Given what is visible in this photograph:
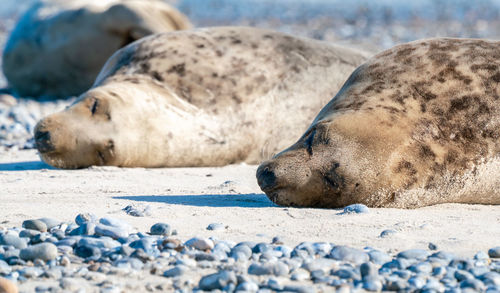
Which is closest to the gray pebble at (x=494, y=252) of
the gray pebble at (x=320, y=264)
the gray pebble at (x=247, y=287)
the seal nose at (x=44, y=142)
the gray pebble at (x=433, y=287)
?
the gray pebble at (x=433, y=287)

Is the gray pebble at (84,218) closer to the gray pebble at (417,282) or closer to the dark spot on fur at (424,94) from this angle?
the gray pebble at (417,282)

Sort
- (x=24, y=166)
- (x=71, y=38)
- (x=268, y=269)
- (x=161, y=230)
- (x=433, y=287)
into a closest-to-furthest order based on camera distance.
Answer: (x=433, y=287), (x=268, y=269), (x=161, y=230), (x=24, y=166), (x=71, y=38)

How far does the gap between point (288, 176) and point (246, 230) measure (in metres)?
0.52

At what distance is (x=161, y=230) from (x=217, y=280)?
2.10 feet

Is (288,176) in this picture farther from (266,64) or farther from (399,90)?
(266,64)

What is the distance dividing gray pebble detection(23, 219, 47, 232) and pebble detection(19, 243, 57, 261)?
33cm

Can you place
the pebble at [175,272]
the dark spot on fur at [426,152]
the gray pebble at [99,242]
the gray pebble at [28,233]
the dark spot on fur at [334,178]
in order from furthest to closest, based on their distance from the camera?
the dark spot on fur at [426,152] → the dark spot on fur at [334,178] → the gray pebble at [28,233] → the gray pebble at [99,242] → the pebble at [175,272]

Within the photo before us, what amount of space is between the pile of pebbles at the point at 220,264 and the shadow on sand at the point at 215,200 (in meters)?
0.74

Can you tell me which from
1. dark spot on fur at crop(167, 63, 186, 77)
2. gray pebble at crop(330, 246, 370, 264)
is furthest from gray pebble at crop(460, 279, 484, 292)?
dark spot on fur at crop(167, 63, 186, 77)

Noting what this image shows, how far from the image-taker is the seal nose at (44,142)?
4816 millimetres

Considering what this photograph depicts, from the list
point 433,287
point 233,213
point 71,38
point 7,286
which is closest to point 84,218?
point 233,213

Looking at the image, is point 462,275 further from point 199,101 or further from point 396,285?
point 199,101

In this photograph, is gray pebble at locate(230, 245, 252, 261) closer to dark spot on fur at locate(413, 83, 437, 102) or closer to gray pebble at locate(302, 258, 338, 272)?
gray pebble at locate(302, 258, 338, 272)

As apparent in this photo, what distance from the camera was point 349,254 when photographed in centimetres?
262
